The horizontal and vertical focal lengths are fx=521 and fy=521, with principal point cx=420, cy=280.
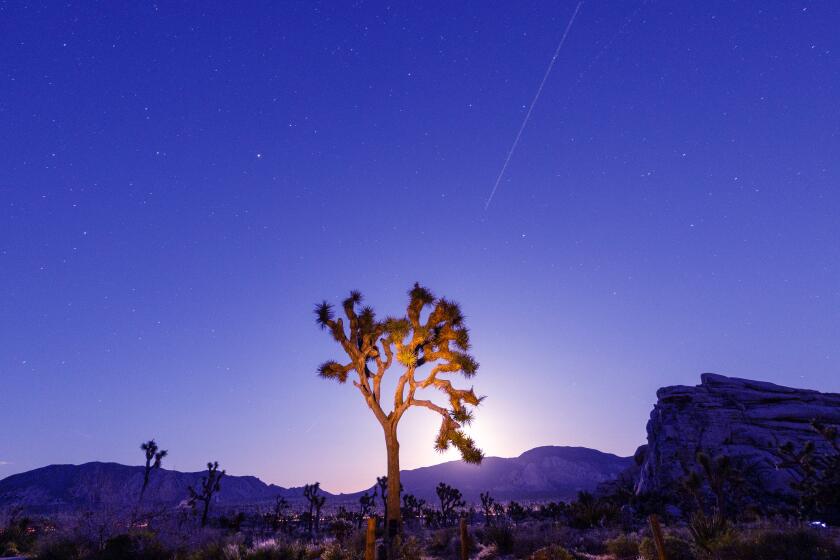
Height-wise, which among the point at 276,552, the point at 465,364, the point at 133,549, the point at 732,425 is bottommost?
the point at 276,552

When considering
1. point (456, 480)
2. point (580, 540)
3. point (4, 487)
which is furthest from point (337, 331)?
point (456, 480)

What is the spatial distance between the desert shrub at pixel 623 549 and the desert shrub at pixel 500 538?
3138 mm

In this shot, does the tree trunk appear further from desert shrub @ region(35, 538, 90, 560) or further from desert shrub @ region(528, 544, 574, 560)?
desert shrub @ region(35, 538, 90, 560)

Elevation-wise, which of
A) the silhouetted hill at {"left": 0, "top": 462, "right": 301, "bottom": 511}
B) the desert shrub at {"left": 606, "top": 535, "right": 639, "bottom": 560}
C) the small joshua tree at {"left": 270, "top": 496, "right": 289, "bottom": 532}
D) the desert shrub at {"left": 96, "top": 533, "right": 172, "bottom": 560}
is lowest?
the desert shrub at {"left": 606, "top": 535, "right": 639, "bottom": 560}

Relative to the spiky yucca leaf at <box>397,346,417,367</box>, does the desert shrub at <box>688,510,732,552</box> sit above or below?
below

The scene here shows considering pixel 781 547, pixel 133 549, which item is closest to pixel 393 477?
pixel 133 549

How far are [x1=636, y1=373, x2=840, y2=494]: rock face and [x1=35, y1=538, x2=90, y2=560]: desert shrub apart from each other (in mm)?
51720

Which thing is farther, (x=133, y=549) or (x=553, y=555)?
(x=133, y=549)

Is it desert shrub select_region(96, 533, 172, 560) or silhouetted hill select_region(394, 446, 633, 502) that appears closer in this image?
desert shrub select_region(96, 533, 172, 560)

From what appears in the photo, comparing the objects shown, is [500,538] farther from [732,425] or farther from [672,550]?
[732,425]

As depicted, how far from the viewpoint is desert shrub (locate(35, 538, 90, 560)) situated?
13672 millimetres

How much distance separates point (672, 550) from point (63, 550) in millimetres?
16552

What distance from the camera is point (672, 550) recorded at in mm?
14289

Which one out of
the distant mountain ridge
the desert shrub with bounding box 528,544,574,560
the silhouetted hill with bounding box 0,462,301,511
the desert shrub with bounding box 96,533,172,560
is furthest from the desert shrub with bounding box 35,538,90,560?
the silhouetted hill with bounding box 0,462,301,511
